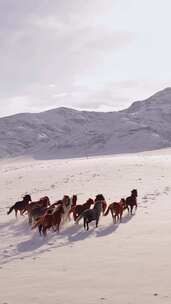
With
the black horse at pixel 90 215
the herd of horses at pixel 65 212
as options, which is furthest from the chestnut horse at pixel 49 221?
the black horse at pixel 90 215

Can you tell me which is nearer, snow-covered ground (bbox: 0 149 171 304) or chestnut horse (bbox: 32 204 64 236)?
snow-covered ground (bbox: 0 149 171 304)

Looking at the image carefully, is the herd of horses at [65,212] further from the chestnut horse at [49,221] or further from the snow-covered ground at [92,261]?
the snow-covered ground at [92,261]

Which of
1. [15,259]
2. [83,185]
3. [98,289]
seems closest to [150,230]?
[15,259]

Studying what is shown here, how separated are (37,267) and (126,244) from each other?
2.89 m

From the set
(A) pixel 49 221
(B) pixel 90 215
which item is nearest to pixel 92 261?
(A) pixel 49 221

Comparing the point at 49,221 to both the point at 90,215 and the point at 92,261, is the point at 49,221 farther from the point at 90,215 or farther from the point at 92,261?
the point at 92,261

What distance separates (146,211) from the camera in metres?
17.1

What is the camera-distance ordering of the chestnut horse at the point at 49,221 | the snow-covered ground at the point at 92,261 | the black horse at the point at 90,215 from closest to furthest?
1. the snow-covered ground at the point at 92,261
2. the chestnut horse at the point at 49,221
3. the black horse at the point at 90,215

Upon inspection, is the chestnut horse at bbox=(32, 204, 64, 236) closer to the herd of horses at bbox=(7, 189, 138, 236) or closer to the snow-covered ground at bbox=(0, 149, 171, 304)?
the herd of horses at bbox=(7, 189, 138, 236)

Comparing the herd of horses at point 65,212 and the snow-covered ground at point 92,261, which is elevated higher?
the herd of horses at point 65,212

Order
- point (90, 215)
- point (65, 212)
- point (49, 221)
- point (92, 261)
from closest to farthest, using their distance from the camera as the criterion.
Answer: point (92, 261)
point (49, 221)
point (90, 215)
point (65, 212)

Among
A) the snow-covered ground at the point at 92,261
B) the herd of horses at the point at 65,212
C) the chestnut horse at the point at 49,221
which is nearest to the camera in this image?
the snow-covered ground at the point at 92,261

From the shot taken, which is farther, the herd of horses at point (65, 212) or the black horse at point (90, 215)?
the black horse at point (90, 215)

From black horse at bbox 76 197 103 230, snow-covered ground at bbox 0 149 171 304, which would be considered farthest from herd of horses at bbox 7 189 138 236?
snow-covered ground at bbox 0 149 171 304
